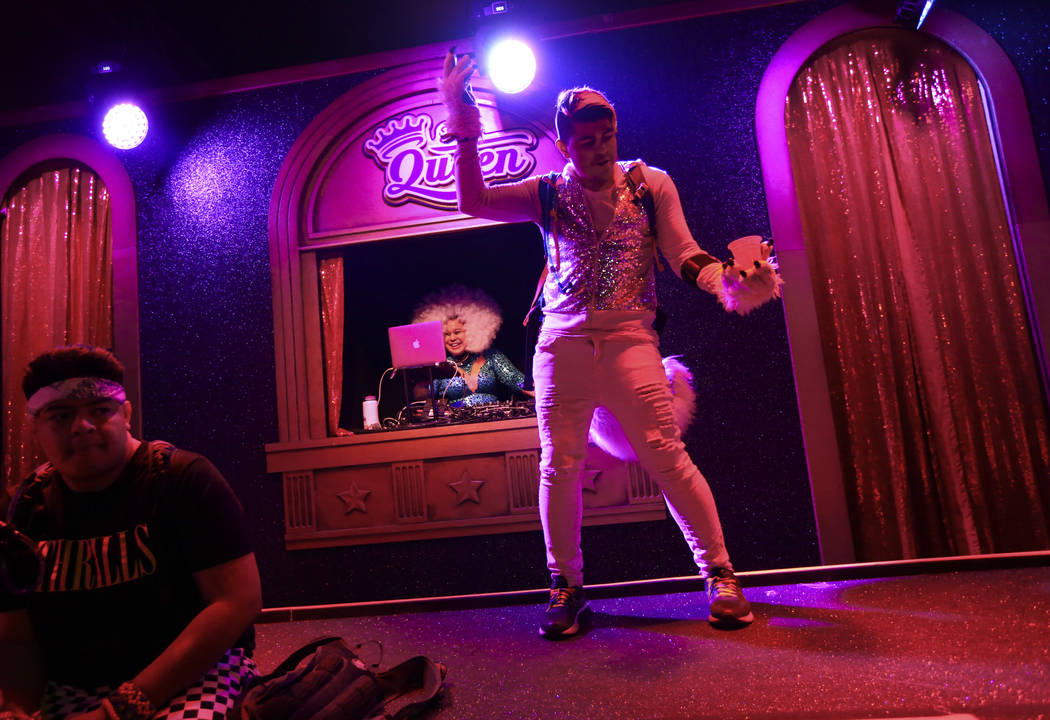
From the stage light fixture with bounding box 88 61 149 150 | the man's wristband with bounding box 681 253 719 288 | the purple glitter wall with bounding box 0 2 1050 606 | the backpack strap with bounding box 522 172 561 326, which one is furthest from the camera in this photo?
the stage light fixture with bounding box 88 61 149 150

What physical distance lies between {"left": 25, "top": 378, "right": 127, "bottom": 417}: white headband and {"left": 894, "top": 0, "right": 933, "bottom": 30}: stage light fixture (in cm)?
398

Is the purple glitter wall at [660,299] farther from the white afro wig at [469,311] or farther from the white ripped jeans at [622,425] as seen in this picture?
the white afro wig at [469,311]

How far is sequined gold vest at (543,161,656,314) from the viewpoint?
262 centimetres

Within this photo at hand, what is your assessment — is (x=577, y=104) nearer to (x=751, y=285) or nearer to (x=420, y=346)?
(x=751, y=285)

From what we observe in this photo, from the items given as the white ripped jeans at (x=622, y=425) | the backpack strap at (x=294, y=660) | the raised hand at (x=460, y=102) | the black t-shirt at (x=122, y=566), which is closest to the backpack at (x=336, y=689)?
the backpack strap at (x=294, y=660)

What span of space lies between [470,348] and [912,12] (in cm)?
351

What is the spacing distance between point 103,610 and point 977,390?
3.80m

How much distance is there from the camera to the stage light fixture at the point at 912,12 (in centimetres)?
350

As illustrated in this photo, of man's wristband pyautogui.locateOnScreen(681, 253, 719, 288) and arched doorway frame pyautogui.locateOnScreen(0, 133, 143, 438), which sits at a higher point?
arched doorway frame pyautogui.locateOnScreen(0, 133, 143, 438)

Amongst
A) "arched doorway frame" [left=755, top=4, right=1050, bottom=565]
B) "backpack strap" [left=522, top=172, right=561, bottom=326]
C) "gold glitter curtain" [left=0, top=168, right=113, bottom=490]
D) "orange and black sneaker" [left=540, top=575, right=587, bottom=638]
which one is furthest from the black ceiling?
"orange and black sneaker" [left=540, top=575, right=587, bottom=638]

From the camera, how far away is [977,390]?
137 inches

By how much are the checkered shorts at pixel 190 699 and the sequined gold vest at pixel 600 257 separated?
165cm

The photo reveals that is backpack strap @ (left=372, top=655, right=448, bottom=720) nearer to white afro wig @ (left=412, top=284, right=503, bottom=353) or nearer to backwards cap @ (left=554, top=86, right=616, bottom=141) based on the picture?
backwards cap @ (left=554, top=86, right=616, bottom=141)

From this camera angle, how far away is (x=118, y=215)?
4270mm
